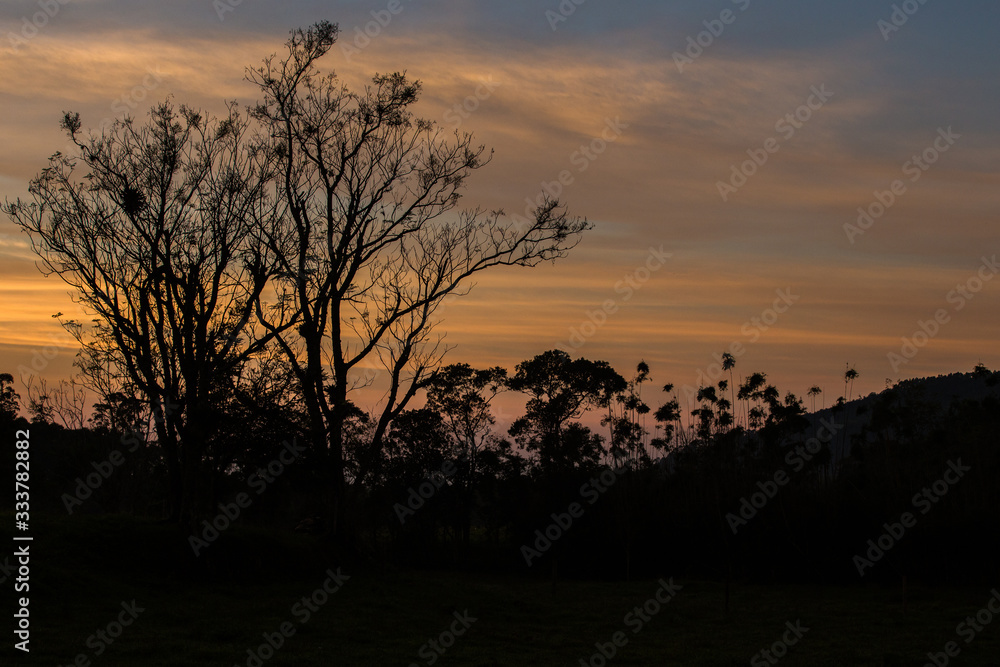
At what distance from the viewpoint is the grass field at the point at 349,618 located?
15.5m

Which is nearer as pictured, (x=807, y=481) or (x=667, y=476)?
(x=807, y=481)

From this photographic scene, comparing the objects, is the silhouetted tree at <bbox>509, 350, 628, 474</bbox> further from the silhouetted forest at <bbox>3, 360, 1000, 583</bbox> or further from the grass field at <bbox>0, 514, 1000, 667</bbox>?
the grass field at <bbox>0, 514, 1000, 667</bbox>

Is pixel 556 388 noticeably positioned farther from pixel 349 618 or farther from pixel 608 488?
pixel 349 618

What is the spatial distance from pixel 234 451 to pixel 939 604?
73.2 feet

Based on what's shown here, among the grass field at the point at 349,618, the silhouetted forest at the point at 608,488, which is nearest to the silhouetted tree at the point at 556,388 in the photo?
the silhouetted forest at the point at 608,488

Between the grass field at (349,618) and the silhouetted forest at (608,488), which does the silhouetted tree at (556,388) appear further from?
the grass field at (349,618)

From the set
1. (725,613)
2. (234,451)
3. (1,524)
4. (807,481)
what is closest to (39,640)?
(1,524)

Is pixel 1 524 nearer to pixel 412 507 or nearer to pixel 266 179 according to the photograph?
pixel 266 179

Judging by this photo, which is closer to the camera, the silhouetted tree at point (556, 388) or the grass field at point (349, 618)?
the grass field at point (349, 618)

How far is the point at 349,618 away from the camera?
1931 cm

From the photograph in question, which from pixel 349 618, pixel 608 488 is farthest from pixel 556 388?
pixel 349 618

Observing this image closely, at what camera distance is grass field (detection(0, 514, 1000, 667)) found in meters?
15.5

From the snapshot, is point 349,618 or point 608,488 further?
point 608,488

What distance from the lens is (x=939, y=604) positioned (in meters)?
26.7
